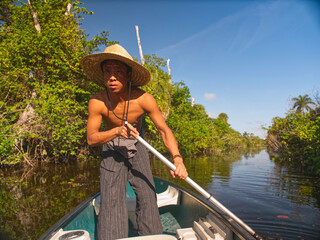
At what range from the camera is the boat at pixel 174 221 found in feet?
5.11

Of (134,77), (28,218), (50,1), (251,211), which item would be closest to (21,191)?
(28,218)

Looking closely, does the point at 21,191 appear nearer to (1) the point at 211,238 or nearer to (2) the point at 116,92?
(2) the point at 116,92

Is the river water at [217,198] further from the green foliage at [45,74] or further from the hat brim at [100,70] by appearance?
the hat brim at [100,70]

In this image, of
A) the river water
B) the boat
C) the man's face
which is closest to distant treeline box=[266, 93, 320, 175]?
the river water

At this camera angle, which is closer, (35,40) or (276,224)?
(276,224)

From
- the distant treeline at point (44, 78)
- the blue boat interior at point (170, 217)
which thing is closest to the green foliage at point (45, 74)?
the distant treeline at point (44, 78)

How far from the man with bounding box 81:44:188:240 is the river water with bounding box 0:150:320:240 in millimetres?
2257

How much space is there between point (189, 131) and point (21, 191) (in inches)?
370

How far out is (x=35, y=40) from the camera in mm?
7527

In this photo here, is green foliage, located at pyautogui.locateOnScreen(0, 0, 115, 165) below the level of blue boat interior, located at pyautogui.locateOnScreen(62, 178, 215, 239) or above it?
above

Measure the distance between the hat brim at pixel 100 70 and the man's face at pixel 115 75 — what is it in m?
0.05

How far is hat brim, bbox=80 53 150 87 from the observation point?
1.86 metres

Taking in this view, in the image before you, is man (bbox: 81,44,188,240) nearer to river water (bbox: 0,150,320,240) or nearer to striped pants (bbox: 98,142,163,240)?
striped pants (bbox: 98,142,163,240)

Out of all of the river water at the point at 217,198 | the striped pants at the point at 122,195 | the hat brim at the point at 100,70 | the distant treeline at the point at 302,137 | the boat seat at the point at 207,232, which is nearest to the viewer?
the boat seat at the point at 207,232
